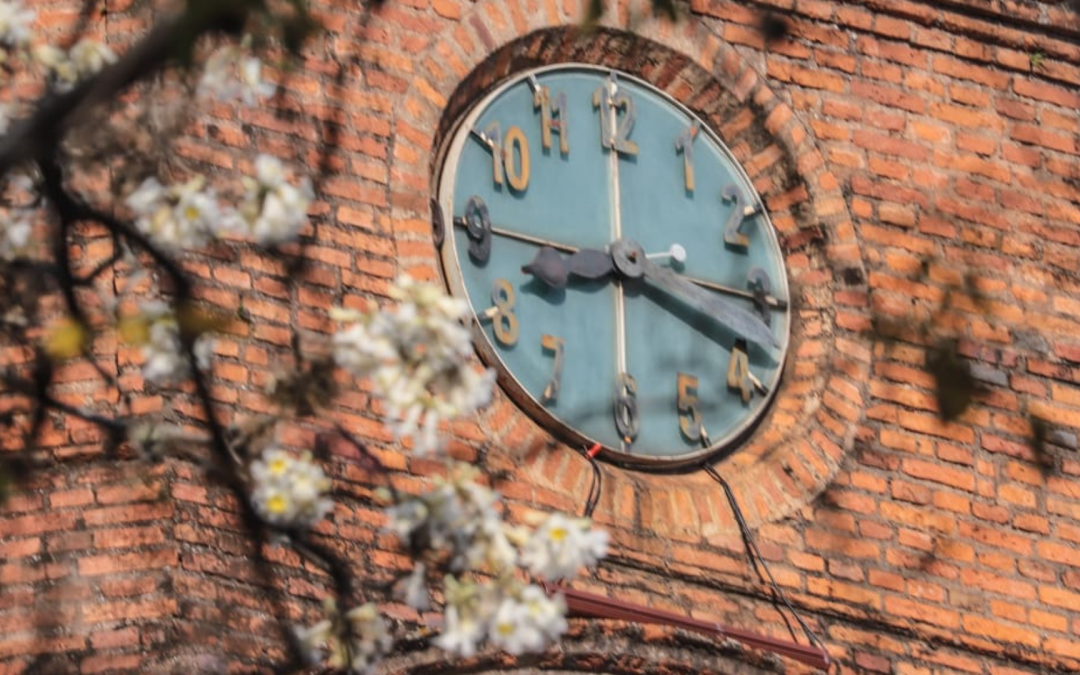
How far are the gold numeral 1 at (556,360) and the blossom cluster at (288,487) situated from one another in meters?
2.05

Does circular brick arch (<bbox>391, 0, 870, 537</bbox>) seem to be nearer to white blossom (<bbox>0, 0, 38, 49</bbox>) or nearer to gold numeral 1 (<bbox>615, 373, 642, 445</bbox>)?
gold numeral 1 (<bbox>615, 373, 642, 445</bbox>)

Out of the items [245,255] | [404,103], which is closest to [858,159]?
[404,103]

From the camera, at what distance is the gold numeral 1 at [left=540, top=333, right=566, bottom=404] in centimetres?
844

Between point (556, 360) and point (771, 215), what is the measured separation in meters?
1.06

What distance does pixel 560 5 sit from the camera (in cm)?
895

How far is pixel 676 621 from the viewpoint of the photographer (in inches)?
318

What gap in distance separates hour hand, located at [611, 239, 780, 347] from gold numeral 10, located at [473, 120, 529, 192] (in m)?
0.34

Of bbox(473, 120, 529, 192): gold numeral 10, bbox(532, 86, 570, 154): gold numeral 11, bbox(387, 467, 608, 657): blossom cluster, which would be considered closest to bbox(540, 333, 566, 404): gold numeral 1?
bbox(473, 120, 529, 192): gold numeral 10

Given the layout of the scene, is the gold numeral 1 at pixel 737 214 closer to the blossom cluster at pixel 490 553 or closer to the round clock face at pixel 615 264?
the round clock face at pixel 615 264

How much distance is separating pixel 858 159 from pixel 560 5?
3.51 ft

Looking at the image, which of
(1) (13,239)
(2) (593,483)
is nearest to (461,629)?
(1) (13,239)

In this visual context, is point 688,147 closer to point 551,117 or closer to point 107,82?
point 551,117

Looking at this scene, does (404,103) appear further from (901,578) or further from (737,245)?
(901,578)

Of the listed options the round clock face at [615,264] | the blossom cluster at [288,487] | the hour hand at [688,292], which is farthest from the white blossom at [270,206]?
the hour hand at [688,292]
